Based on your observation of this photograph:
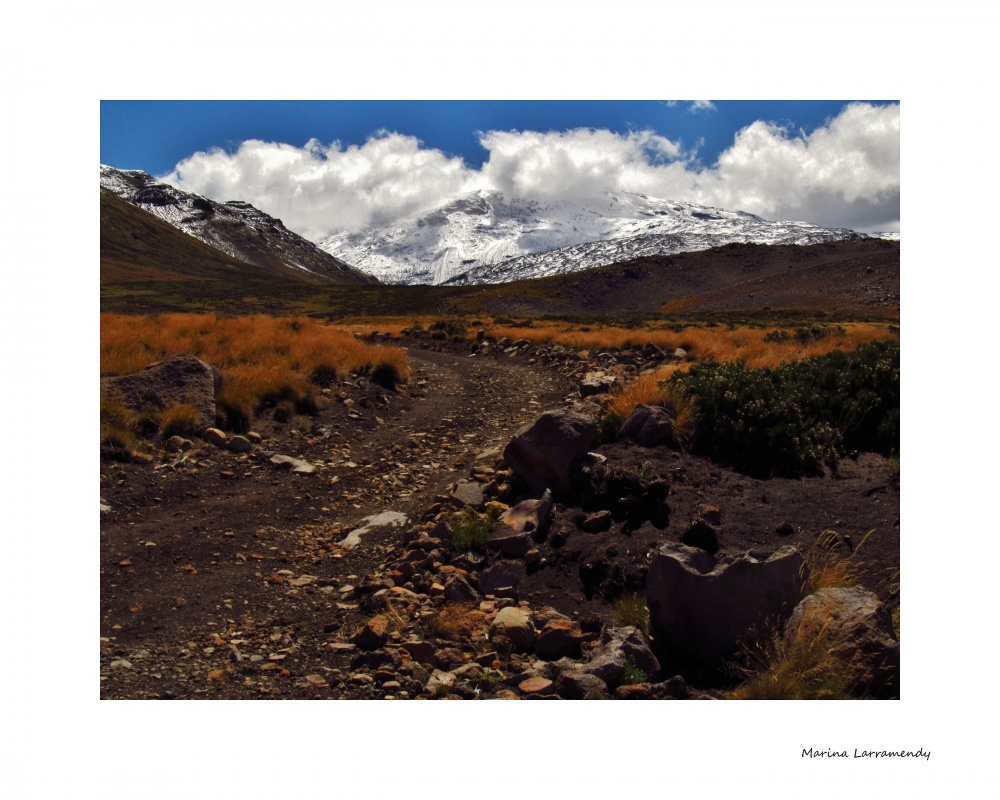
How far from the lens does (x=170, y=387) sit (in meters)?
10.1

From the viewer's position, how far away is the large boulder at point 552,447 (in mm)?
7355

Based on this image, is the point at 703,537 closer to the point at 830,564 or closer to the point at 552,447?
the point at 830,564

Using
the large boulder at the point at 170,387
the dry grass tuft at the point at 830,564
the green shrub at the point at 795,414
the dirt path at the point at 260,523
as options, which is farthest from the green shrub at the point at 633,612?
the large boulder at the point at 170,387

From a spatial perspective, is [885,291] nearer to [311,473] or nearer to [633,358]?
[633,358]

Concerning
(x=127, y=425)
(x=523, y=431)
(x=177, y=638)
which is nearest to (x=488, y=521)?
(x=523, y=431)

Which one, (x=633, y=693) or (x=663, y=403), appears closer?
(x=633, y=693)

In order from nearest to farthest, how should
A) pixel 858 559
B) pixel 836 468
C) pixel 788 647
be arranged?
pixel 788 647, pixel 858 559, pixel 836 468

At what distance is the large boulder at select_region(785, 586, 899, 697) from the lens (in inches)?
167

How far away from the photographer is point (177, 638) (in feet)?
16.9

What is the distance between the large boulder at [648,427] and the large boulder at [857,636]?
360 cm

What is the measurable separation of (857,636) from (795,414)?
13.6 feet

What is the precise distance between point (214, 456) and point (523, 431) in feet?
14.2

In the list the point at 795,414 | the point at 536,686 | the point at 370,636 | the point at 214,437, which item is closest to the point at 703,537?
the point at 536,686

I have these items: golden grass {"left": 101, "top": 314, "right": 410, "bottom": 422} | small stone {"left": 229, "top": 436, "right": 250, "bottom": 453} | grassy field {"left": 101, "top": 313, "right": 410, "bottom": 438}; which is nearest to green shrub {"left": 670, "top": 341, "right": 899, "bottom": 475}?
small stone {"left": 229, "top": 436, "right": 250, "bottom": 453}
